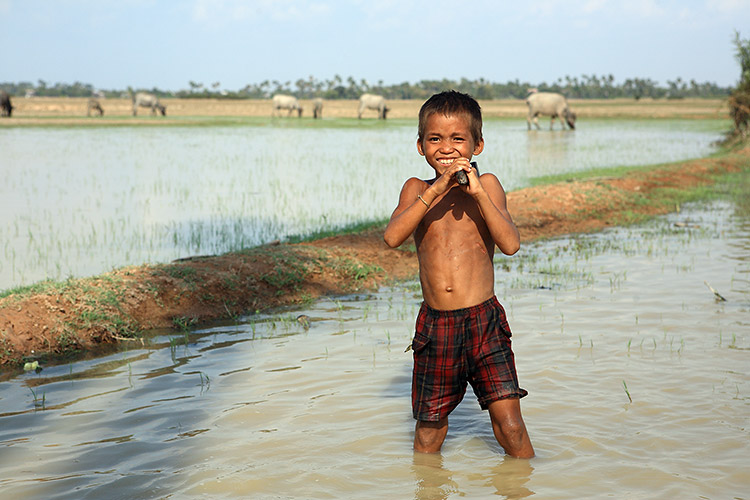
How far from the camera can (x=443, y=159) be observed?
119 inches

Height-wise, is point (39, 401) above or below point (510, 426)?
below

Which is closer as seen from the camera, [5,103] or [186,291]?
[186,291]

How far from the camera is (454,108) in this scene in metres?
2.99

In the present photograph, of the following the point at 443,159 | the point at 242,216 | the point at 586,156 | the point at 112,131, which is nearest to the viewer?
the point at 443,159

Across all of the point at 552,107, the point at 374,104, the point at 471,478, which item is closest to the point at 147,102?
the point at 374,104

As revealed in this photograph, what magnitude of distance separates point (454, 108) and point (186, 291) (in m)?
3.57

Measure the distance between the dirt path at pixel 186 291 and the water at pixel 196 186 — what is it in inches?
54.9

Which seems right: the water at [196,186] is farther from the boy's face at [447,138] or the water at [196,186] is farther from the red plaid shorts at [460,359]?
the boy's face at [447,138]

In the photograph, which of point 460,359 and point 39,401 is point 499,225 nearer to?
point 460,359

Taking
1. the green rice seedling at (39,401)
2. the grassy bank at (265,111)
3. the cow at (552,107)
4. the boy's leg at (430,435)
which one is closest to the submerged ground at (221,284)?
the green rice seedling at (39,401)

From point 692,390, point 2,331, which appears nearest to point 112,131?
point 2,331

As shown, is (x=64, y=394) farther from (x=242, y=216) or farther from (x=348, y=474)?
(x=242, y=216)

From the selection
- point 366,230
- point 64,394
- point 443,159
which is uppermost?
point 443,159

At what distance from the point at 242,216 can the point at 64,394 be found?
247 inches
